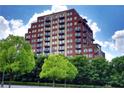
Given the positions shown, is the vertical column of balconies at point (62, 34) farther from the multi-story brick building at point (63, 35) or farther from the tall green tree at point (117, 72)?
the tall green tree at point (117, 72)

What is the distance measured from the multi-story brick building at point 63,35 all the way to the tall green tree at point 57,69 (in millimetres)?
184

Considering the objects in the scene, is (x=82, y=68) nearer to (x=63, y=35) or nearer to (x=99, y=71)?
(x=99, y=71)

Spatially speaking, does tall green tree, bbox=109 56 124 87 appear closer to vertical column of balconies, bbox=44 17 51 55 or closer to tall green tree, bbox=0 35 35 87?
vertical column of balconies, bbox=44 17 51 55

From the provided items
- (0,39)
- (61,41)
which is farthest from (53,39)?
(0,39)

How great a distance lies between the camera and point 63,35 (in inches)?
598

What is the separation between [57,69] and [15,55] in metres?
0.93

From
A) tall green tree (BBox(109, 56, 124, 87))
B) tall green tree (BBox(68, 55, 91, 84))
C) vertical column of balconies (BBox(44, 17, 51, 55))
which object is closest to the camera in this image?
tall green tree (BBox(109, 56, 124, 87))

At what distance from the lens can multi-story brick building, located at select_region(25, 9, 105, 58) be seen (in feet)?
49.7

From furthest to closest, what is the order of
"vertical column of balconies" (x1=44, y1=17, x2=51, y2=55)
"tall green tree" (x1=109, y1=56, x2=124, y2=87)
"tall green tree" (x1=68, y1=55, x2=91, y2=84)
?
"tall green tree" (x1=68, y1=55, x2=91, y2=84) < "vertical column of balconies" (x1=44, y1=17, x2=51, y2=55) < "tall green tree" (x1=109, y1=56, x2=124, y2=87)

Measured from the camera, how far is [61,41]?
1515 centimetres

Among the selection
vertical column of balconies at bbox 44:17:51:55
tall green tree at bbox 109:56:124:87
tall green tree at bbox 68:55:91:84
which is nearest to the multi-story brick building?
vertical column of balconies at bbox 44:17:51:55

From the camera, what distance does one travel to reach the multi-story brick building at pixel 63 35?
1514cm

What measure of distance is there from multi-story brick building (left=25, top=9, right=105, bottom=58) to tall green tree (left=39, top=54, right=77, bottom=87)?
18 cm

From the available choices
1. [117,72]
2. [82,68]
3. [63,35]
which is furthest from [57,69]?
[117,72]
